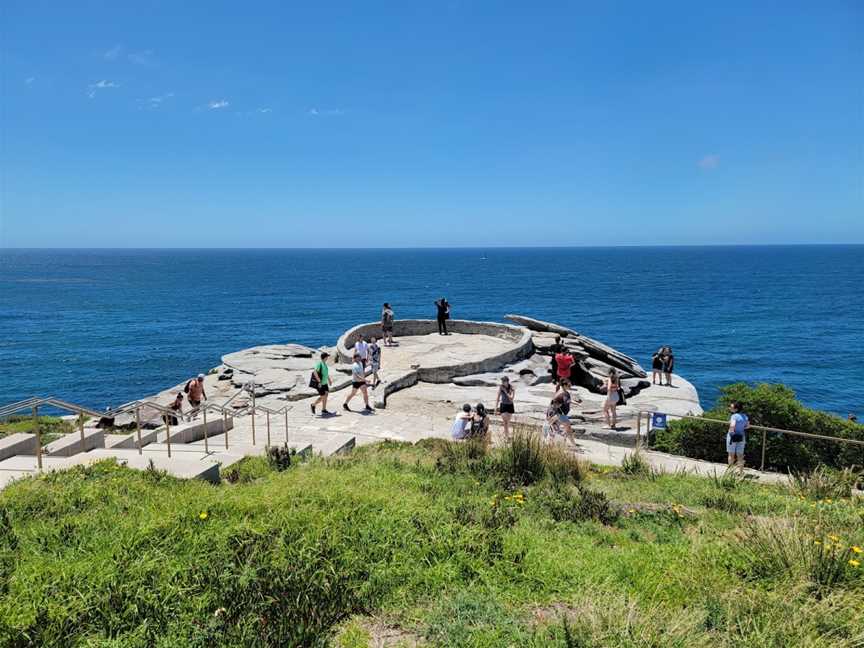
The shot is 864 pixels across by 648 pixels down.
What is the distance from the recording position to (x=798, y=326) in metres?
56.2

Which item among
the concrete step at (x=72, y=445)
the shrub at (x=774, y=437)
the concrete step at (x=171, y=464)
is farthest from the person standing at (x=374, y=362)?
the concrete step at (x=171, y=464)

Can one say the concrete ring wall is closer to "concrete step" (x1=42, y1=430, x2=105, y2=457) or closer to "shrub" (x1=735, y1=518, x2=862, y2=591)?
"concrete step" (x1=42, y1=430, x2=105, y2=457)

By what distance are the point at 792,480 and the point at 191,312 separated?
68092mm

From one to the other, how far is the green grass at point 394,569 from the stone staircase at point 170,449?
0.78m

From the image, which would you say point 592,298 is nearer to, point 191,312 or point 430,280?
point 430,280

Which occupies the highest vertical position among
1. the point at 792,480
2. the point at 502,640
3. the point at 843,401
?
the point at 502,640

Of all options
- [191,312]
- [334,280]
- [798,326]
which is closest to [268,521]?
[798,326]

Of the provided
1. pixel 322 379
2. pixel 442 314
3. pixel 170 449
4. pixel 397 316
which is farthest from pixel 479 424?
pixel 397 316

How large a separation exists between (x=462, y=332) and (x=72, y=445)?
18.7 meters

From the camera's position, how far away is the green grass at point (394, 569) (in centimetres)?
393

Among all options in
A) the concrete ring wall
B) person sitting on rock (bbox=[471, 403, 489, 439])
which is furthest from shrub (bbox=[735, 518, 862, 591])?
the concrete ring wall

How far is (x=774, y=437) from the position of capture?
1271 centimetres

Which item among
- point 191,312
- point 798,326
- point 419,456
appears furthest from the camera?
point 191,312

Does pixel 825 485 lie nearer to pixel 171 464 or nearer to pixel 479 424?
pixel 479 424
